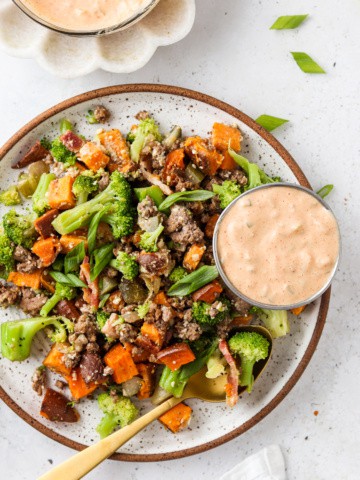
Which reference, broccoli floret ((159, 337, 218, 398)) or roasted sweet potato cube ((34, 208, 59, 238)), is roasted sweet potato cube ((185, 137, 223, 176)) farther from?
broccoli floret ((159, 337, 218, 398))

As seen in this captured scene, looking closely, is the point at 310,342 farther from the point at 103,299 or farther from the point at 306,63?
the point at 306,63

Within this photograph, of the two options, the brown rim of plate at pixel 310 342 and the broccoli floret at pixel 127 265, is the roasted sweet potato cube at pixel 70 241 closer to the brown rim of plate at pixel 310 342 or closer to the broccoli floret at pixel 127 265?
the broccoli floret at pixel 127 265

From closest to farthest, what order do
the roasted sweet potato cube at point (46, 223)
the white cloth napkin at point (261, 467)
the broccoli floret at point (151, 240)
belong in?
the broccoli floret at point (151, 240) → the roasted sweet potato cube at point (46, 223) → the white cloth napkin at point (261, 467)

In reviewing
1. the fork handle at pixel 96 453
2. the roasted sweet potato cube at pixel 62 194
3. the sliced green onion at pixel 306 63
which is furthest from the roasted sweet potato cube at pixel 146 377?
the sliced green onion at pixel 306 63

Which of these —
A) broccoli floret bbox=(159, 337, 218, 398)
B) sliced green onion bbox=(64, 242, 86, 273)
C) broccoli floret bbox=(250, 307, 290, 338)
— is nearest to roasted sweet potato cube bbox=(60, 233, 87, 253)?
sliced green onion bbox=(64, 242, 86, 273)

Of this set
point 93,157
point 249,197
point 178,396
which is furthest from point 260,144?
point 178,396

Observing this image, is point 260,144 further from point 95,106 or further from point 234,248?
point 95,106
